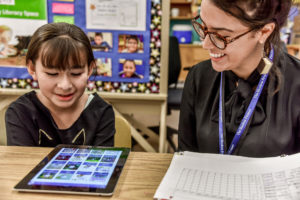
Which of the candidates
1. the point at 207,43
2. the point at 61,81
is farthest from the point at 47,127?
the point at 207,43

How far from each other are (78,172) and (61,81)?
45 cm

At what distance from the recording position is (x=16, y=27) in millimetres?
1823

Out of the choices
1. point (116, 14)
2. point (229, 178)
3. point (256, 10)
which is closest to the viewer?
point (229, 178)

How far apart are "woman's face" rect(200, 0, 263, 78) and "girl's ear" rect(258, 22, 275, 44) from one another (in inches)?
0.6

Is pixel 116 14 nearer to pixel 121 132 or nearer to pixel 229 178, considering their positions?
pixel 121 132

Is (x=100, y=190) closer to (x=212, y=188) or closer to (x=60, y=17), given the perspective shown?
(x=212, y=188)

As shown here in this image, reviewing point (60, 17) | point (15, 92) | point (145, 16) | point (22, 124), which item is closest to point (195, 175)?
point (22, 124)

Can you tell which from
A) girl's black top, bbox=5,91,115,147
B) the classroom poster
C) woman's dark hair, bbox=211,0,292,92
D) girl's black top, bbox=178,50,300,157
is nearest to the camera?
woman's dark hair, bbox=211,0,292,92

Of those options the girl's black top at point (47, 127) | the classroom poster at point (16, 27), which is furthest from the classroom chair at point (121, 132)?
the classroom poster at point (16, 27)

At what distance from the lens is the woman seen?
2.83 feet

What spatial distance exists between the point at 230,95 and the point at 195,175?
45 cm

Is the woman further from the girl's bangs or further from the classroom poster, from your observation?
the classroom poster

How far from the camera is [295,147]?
98 cm

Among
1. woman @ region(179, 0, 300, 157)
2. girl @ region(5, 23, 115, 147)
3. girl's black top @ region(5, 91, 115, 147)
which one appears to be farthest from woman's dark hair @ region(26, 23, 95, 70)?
woman @ region(179, 0, 300, 157)
